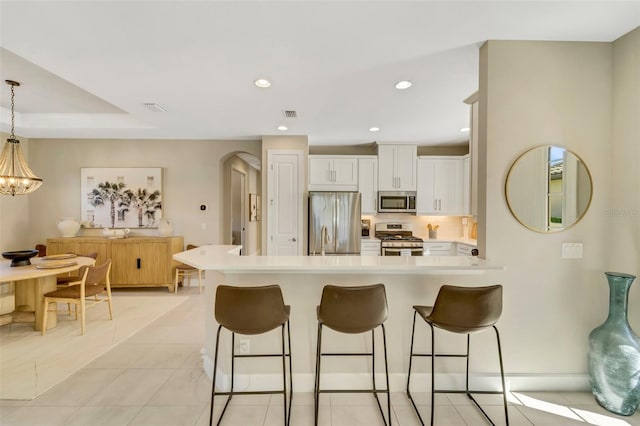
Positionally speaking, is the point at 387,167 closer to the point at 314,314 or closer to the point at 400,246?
the point at 400,246

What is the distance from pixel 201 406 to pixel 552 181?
2943 mm

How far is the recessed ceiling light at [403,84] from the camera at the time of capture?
8.41ft

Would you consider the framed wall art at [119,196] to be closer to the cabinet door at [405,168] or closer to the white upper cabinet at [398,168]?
the white upper cabinet at [398,168]

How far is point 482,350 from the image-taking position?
2.06 metres

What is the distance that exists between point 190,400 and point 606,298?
3095 mm

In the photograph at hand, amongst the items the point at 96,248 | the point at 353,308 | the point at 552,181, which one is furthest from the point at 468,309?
the point at 96,248

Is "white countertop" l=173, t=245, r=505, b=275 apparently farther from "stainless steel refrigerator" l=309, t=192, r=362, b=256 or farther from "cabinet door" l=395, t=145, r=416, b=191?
"cabinet door" l=395, t=145, r=416, b=191

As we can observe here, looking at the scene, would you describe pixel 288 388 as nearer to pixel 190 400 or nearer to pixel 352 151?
pixel 190 400

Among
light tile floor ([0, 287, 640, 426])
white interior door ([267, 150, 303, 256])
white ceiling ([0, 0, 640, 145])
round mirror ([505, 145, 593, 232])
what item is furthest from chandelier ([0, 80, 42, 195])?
round mirror ([505, 145, 593, 232])

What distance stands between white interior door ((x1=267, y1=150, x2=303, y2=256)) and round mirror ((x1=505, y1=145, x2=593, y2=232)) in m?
3.08

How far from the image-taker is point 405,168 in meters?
4.82

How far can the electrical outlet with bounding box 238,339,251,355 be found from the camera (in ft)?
6.74

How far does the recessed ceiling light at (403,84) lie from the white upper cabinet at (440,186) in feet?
7.79

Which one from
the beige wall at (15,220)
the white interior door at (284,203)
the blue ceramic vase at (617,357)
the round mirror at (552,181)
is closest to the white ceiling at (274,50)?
the round mirror at (552,181)
